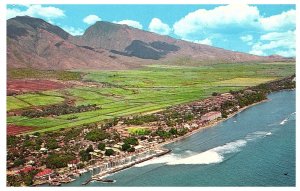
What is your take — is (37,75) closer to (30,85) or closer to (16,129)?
(30,85)

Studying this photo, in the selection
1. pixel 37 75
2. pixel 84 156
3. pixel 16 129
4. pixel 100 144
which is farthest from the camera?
pixel 37 75

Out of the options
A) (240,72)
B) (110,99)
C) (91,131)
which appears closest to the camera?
(91,131)

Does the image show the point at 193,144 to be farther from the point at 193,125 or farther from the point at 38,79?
the point at 38,79

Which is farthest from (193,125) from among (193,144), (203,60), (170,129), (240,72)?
(203,60)

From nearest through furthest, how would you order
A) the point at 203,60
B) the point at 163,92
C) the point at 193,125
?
the point at 193,125, the point at 163,92, the point at 203,60

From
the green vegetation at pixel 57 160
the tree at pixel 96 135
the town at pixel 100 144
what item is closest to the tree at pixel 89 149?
the town at pixel 100 144

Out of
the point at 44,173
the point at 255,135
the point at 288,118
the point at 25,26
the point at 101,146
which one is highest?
the point at 25,26

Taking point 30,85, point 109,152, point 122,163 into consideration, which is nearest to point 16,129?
point 109,152
